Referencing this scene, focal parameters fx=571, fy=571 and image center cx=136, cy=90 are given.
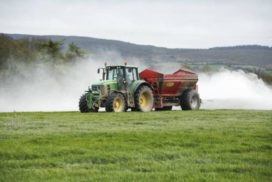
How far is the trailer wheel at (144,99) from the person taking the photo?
29.5m

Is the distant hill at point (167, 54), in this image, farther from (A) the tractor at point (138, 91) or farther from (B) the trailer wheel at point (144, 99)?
(B) the trailer wheel at point (144, 99)

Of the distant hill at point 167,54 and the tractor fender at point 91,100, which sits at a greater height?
the distant hill at point 167,54

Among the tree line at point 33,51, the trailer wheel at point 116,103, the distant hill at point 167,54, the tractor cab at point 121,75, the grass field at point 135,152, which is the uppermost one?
the distant hill at point 167,54

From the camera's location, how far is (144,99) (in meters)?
30.4

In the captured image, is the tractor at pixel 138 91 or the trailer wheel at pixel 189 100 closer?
the tractor at pixel 138 91

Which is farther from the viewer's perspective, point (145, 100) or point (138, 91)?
point (145, 100)

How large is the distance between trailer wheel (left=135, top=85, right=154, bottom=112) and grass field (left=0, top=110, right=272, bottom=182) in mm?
10314

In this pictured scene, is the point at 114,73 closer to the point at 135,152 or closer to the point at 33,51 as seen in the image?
the point at 135,152

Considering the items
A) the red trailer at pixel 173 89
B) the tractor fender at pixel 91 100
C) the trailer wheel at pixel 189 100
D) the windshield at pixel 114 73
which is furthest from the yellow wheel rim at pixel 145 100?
the trailer wheel at pixel 189 100

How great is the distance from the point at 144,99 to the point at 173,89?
259 cm

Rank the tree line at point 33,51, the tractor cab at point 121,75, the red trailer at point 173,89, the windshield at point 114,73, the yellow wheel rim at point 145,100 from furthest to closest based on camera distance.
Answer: the tree line at point 33,51 → the red trailer at point 173,89 → the yellow wheel rim at point 145,100 → the windshield at point 114,73 → the tractor cab at point 121,75

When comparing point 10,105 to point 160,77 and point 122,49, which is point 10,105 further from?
point 122,49

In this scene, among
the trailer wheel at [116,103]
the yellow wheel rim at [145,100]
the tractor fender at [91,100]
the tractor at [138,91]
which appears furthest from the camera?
the yellow wheel rim at [145,100]

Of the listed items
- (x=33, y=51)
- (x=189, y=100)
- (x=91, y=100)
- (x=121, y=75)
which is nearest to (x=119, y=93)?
(x=91, y=100)
